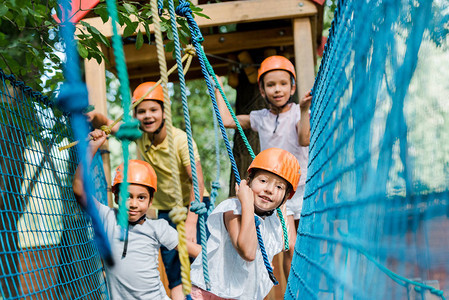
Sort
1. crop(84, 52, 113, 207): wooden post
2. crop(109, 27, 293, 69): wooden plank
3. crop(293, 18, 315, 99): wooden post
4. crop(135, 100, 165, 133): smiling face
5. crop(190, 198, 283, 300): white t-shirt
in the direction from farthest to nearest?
1. crop(109, 27, 293, 69): wooden plank
2. crop(84, 52, 113, 207): wooden post
3. crop(293, 18, 315, 99): wooden post
4. crop(135, 100, 165, 133): smiling face
5. crop(190, 198, 283, 300): white t-shirt

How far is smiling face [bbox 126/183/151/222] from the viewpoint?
10.3 feet

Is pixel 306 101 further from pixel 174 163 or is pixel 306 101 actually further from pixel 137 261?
pixel 174 163

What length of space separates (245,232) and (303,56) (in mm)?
2083

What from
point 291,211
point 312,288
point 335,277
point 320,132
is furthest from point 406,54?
point 291,211

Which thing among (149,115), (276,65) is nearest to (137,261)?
(149,115)

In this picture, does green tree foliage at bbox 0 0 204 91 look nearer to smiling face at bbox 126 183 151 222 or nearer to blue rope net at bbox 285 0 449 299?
smiling face at bbox 126 183 151 222

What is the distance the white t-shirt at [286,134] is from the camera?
3646mm

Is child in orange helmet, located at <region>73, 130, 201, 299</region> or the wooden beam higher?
the wooden beam

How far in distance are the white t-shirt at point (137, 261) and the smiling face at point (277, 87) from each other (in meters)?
1.20

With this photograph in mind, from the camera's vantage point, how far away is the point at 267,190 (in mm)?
2756

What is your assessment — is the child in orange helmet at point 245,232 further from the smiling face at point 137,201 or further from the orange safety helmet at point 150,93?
the orange safety helmet at point 150,93

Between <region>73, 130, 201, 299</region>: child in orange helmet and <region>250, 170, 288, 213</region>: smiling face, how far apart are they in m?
0.50

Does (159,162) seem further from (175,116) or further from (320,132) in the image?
(175,116)

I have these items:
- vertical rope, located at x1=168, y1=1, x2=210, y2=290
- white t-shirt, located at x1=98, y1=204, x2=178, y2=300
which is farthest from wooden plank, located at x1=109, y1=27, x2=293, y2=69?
vertical rope, located at x1=168, y1=1, x2=210, y2=290
